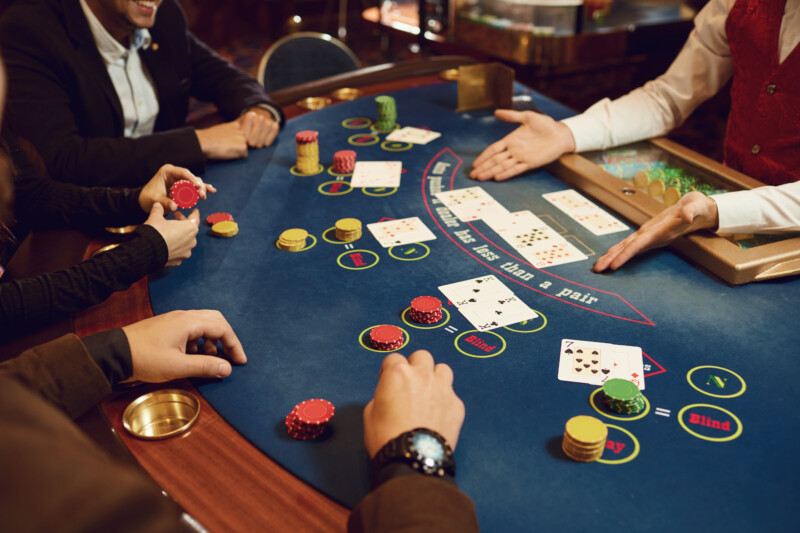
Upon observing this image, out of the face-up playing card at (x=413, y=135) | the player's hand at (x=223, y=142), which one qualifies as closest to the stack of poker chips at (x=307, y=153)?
the player's hand at (x=223, y=142)

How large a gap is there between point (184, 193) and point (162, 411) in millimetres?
728

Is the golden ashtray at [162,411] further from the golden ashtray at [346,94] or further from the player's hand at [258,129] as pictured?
the golden ashtray at [346,94]

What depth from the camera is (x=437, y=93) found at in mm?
2850

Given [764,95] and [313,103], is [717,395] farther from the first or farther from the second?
[313,103]

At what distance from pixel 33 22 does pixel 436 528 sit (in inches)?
87.3

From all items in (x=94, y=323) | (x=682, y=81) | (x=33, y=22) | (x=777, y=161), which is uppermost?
(x=33, y=22)

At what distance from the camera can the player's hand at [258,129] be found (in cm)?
229

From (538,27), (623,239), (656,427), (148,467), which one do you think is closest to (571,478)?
(656,427)

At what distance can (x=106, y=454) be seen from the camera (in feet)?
2.21

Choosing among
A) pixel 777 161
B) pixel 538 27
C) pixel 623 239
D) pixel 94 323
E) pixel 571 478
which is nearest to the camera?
pixel 571 478

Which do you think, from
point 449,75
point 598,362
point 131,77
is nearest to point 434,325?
point 598,362

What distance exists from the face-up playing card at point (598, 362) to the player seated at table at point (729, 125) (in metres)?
0.33

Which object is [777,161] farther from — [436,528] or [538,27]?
[538,27]

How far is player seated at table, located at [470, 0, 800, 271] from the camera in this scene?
1.56 metres
